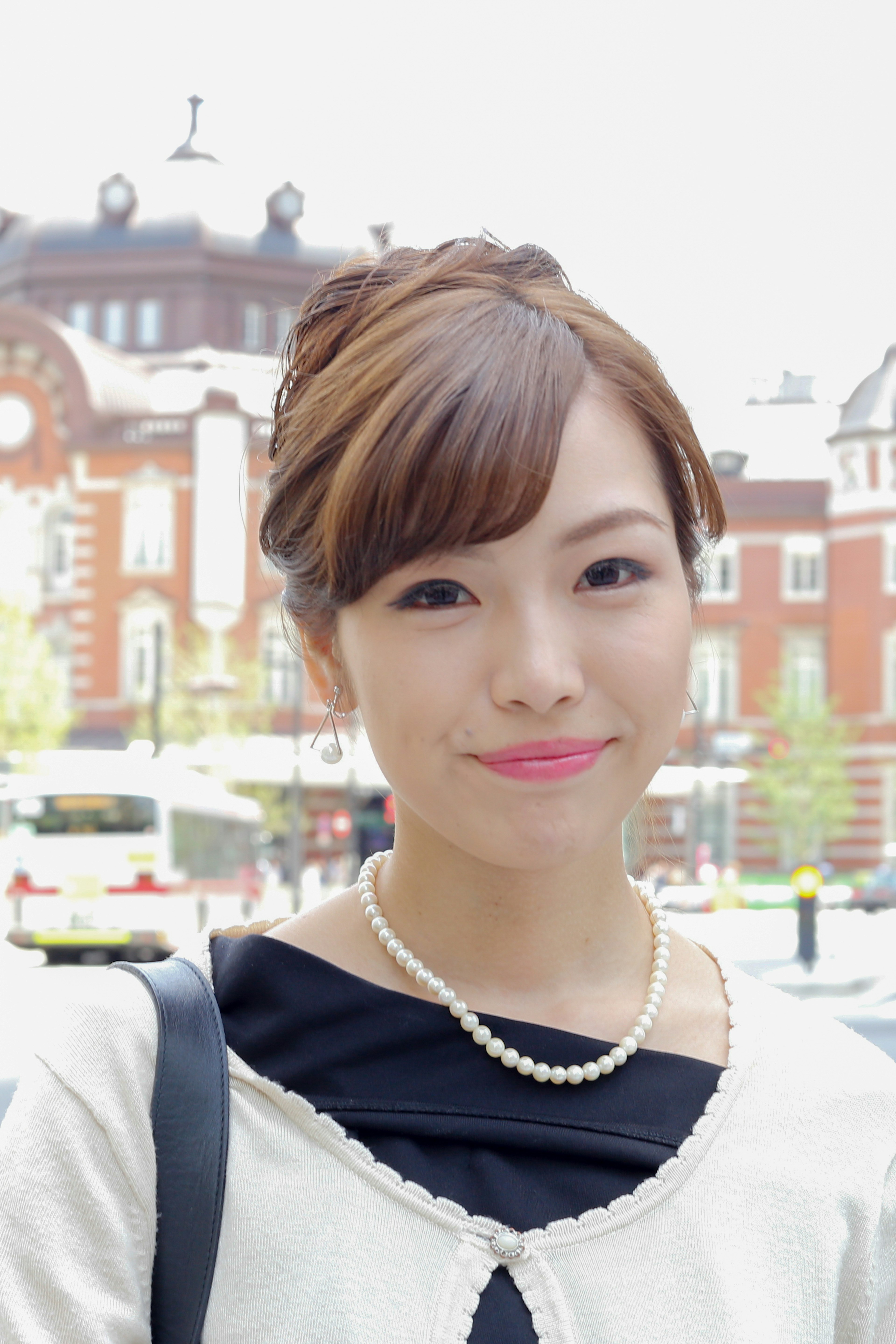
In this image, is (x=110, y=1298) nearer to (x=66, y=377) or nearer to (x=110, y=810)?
(x=110, y=810)

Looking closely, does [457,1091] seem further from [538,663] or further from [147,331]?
[147,331]

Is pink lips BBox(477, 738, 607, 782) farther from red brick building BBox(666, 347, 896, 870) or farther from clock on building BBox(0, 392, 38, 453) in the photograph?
clock on building BBox(0, 392, 38, 453)

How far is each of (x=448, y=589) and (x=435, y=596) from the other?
0.01 metres

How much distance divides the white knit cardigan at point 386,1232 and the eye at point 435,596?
0.38 meters

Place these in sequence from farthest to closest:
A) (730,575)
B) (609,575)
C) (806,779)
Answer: (730,575), (806,779), (609,575)

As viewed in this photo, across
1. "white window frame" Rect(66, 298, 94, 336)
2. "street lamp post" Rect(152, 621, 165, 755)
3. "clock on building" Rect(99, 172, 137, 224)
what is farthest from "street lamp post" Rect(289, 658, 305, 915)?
"clock on building" Rect(99, 172, 137, 224)

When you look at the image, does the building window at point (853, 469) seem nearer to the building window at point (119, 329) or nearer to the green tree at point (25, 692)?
the green tree at point (25, 692)

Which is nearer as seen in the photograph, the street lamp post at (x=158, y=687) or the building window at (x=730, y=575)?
the street lamp post at (x=158, y=687)

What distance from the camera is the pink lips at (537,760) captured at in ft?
4.39

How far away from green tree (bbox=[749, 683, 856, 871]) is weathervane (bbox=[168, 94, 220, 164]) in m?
26.6

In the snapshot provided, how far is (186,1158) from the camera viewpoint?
4.14 ft

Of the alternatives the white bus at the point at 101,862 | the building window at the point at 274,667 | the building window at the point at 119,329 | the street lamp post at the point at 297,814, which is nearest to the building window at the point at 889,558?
the building window at the point at 274,667

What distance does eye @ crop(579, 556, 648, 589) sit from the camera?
1.36 meters

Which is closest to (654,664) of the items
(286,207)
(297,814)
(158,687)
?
(297,814)
